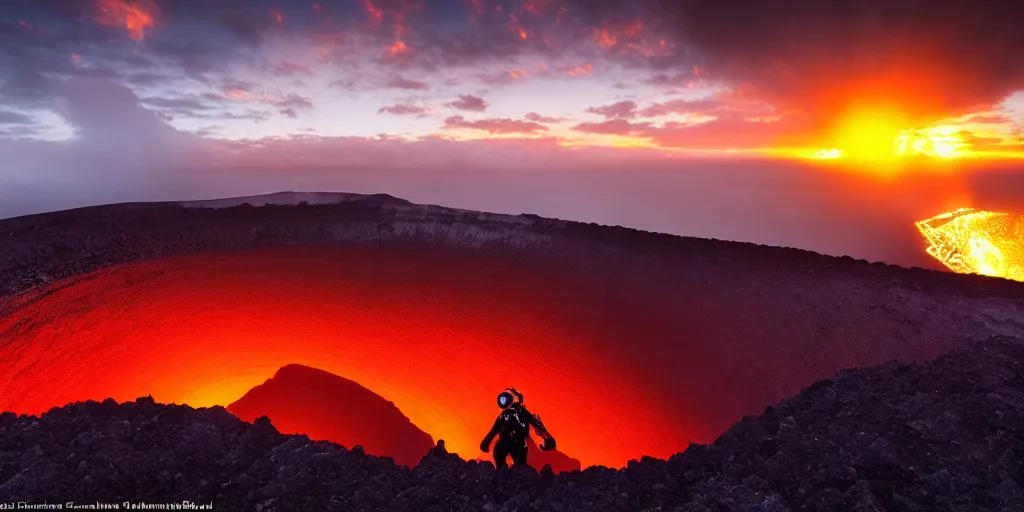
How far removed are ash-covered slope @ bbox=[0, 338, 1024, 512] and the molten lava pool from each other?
529 cm

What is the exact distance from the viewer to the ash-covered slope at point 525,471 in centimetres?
391

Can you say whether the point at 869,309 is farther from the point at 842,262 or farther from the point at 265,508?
the point at 265,508

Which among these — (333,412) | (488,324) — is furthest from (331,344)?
(488,324)

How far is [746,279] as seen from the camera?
12.1 meters

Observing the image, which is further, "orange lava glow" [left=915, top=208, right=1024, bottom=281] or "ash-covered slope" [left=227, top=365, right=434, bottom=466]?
"orange lava glow" [left=915, top=208, right=1024, bottom=281]

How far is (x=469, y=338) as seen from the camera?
12.6 metres

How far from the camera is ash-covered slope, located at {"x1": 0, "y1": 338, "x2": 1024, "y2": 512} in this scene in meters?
3.91

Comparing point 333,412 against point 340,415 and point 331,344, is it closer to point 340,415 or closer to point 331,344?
point 340,415

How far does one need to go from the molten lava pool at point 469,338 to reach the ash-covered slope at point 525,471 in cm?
529

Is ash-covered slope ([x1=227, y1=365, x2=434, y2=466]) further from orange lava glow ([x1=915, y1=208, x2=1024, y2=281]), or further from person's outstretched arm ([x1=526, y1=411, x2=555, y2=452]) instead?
orange lava glow ([x1=915, y1=208, x2=1024, y2=281])

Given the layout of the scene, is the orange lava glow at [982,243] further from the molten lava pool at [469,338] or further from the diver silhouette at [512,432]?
the diver silhouette at [512,432]

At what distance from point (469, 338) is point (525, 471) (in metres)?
8.39

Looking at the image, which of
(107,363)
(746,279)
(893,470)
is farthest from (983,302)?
(107,363)

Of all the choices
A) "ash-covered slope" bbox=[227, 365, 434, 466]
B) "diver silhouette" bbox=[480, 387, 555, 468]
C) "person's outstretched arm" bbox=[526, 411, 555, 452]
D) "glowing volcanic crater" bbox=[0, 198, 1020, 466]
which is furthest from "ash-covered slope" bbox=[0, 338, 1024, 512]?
"ash-covered slope" bbox=[227, 365, 434, 466]
